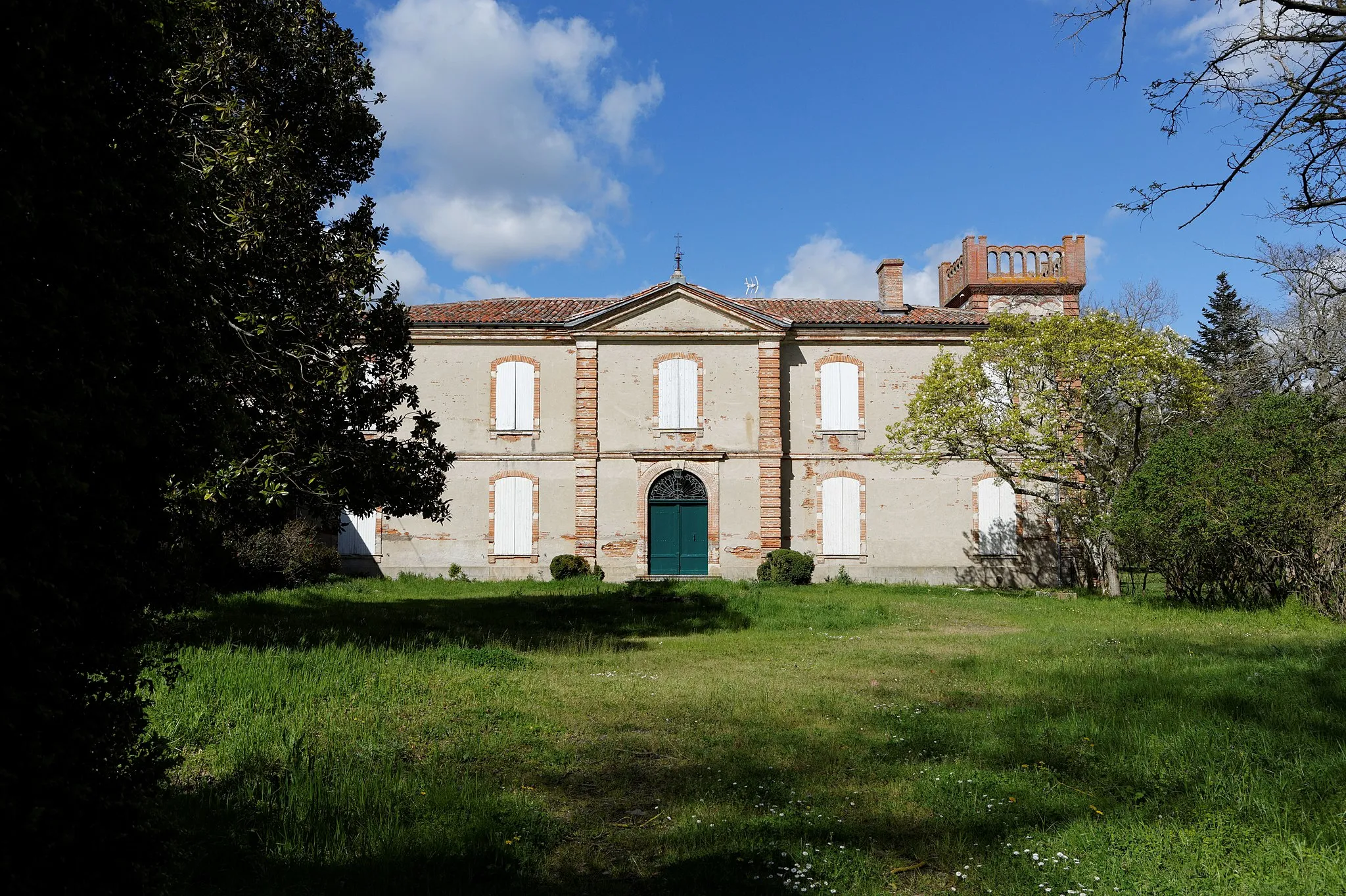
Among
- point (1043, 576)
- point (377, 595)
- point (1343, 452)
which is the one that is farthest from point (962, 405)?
point (377, 595)

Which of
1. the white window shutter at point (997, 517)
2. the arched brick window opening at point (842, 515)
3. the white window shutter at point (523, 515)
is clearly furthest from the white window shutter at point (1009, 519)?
the white window shutter at point (523, 515)

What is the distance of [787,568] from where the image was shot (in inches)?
780

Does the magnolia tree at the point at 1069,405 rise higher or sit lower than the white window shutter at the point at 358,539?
higher

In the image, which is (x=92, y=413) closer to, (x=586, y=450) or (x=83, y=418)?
(x=83, y=418)

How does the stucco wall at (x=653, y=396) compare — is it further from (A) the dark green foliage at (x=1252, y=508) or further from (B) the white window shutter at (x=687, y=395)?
(A) the dark green foliage at (x=1252, y=508)

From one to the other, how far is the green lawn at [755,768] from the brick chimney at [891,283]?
15208mm

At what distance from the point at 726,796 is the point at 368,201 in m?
8.59

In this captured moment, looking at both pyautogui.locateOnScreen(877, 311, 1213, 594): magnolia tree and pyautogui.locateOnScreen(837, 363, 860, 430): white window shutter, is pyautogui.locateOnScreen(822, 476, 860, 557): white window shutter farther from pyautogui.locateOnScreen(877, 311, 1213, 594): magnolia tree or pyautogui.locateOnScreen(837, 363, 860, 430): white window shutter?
pyautogui.locateOnScreen(877, 311, 1213, 594): magnolia tree

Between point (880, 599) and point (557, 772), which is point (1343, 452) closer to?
point (880, 599)

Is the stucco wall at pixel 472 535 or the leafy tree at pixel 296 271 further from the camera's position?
the stucco wall at pixel 472 535

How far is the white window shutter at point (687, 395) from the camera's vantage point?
2134 centimetres

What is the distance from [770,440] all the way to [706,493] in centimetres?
210

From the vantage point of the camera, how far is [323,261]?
9.46 metres

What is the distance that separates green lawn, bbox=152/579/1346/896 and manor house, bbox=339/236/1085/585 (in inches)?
444
